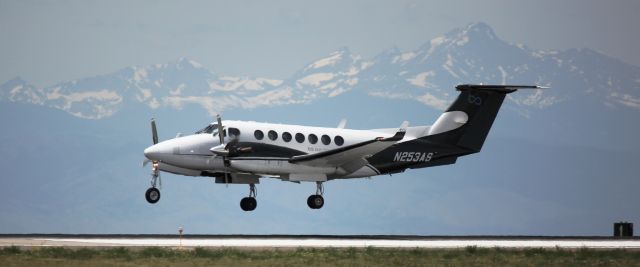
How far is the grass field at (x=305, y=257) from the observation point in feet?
115

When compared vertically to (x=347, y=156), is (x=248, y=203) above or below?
below

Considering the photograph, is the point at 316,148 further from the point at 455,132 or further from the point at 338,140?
the point at 455,132

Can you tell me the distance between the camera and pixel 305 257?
36.8 meters

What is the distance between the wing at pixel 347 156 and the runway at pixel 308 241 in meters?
4.05

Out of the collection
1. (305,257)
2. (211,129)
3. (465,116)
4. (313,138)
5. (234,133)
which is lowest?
(305,257)

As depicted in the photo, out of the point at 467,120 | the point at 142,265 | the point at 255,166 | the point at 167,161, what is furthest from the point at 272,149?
the point at 142,265

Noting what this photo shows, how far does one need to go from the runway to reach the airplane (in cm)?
424

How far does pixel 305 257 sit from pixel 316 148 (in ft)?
48.4

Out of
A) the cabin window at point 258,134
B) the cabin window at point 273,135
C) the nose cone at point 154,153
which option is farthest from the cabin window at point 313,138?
the nose cone at point 154,153

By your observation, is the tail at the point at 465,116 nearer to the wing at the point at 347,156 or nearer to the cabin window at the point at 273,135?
the wing at the point at 347,156

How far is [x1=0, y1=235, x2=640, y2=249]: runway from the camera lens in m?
40.2

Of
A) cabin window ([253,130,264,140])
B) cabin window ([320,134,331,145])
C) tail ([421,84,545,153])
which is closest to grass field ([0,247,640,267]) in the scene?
cabin window ([253,130,264,140])

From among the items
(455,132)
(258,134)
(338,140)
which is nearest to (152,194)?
(258,134)

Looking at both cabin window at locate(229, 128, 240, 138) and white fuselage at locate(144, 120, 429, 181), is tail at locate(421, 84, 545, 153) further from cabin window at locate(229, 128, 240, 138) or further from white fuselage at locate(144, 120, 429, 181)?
cabin window at locate(229, 128, 240, 138)
